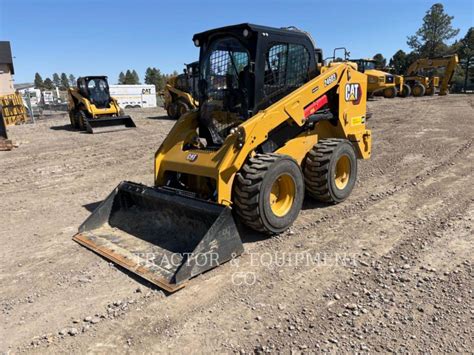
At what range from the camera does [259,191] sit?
3992 mm

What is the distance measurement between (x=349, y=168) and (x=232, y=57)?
2.38 m

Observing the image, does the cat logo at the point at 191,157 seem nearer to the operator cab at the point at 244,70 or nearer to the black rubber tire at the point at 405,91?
the operator cab at the point at 244,70

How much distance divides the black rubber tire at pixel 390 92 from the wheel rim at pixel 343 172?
2157 centimetres

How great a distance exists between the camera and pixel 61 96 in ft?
149

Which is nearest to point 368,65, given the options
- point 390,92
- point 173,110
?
point 390,92

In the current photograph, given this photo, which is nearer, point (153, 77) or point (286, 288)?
point (286, 288)

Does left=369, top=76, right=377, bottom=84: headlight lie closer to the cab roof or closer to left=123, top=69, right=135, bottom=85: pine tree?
the cab roof

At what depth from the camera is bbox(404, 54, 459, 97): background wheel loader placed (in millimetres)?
26683

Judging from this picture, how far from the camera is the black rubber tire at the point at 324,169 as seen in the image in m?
5.02

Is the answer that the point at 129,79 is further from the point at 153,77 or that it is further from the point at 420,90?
the point at 420,90

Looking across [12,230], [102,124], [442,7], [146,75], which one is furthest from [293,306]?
[146,75]

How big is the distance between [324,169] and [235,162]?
5.00 ft

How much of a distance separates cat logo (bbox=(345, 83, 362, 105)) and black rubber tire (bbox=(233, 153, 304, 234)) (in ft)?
6.42

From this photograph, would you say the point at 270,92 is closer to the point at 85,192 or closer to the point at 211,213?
the point at 211,213
